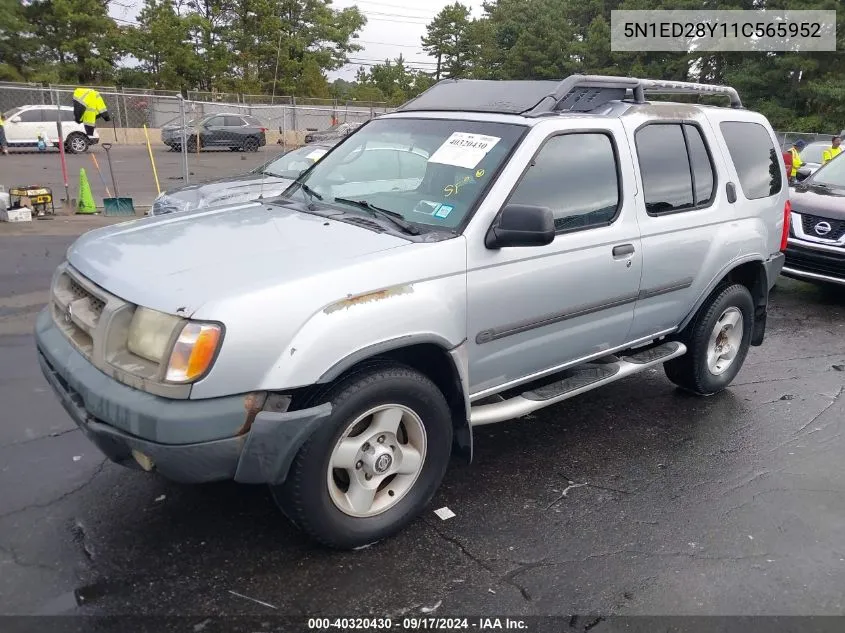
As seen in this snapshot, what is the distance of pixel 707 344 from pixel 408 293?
2.75m

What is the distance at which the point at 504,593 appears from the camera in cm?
287

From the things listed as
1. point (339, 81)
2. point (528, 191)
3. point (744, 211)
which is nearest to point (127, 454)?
point (528, 191)

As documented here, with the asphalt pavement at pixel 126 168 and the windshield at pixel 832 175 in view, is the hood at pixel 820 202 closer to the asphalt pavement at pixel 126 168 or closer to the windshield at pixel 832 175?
the windshield at pixel 832 175

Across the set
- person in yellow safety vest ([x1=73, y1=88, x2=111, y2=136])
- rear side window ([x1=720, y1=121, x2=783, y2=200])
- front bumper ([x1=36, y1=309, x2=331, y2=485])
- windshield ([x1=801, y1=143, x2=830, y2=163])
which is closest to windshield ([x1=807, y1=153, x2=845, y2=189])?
rear side window ([x1=720, y1=121, x2=783, y2=200])

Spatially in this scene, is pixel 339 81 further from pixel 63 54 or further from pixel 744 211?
pixel 744 211

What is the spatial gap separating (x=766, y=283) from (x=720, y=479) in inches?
71.5

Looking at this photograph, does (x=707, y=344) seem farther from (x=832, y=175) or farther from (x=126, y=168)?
(x=126, y=168)

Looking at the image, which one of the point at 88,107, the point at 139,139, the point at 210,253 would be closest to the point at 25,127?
the point at 139,139

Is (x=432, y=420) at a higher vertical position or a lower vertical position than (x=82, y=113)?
lower

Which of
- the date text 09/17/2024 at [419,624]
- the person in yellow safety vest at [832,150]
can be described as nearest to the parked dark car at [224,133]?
the person in yellow safety vest at [832,150]

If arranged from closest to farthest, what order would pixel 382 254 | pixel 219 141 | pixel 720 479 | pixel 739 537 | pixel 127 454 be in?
pixel 127 454 → pixel 382 254 → pixel 739 537 → pixel 720 479 → pixel 219 141

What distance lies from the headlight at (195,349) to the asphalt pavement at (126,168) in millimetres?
11890

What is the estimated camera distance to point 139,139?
31438 millimetres

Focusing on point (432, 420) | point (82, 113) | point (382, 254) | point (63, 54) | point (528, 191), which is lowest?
point (432, 420)
